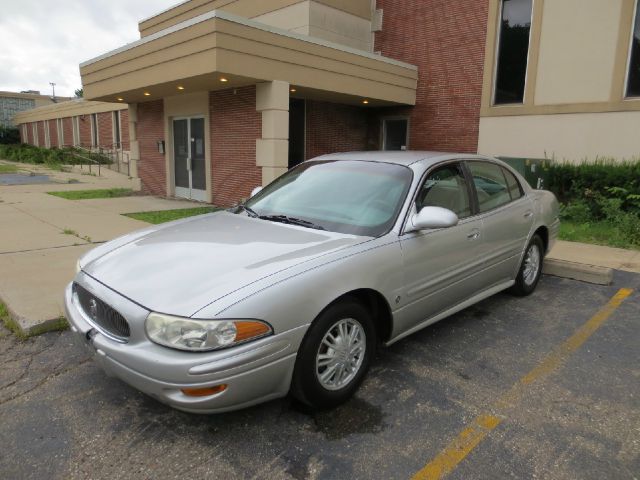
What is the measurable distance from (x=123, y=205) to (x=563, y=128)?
421 inches

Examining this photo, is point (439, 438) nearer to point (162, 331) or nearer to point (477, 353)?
point (477, 353)

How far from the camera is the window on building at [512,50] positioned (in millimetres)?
12430

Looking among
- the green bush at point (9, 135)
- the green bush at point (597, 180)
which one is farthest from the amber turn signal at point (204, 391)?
the green bush at point (9, 135)

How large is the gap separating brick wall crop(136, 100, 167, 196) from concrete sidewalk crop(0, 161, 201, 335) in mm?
938

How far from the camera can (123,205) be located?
39.1 ft

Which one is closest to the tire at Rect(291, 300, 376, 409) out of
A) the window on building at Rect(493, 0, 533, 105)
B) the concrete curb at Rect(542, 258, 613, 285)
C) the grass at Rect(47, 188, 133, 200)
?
the concrete curb at Rect(542, 258, 613, 285)

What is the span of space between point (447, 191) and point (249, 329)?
2.26 m

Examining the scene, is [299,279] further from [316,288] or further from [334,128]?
[334,128]

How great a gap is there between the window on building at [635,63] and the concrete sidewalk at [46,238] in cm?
1056

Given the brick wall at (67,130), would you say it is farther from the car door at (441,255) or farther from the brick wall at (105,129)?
the car door at (441,255)

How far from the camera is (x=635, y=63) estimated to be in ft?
35.2

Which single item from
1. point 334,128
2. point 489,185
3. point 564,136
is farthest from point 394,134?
point 489,185

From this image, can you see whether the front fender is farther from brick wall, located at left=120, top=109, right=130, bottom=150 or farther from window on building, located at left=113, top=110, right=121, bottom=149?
window on building, located at left=113, top=110, right=121, bottom=149

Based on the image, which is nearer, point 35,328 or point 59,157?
point 35,328
